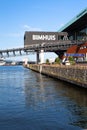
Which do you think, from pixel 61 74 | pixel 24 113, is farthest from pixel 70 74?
pixel 24 113

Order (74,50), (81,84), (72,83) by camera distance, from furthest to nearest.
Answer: (74,50), (72,83), (81,84)

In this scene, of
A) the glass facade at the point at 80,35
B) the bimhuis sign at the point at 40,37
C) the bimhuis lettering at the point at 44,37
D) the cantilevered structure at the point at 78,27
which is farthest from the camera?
the bimhuis lettering at the point at 44,37

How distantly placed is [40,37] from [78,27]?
28.2 meters

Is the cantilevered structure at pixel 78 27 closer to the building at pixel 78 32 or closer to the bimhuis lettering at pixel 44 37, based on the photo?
the building at pixel 78 32

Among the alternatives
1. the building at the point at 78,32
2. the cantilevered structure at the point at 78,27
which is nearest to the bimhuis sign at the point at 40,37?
the cantilevered structure at the point at 78,27

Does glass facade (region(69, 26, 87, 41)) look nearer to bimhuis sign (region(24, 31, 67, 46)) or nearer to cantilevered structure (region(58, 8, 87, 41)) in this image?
cantilevered structure (region(58, 8, 87, 41))

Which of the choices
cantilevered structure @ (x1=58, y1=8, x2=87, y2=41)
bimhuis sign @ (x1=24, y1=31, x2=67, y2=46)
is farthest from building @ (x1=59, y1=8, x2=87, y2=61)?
bimhuis sign @ (x1=24, y1=31, x2=67, y2=46)

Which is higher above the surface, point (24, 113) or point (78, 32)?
point (78, 32)

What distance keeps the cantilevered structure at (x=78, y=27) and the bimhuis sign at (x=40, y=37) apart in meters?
5.79

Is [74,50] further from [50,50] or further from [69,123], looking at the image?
[69,123]

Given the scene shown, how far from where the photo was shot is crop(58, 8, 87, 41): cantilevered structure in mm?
108375

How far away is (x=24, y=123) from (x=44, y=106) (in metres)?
6.89

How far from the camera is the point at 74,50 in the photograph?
125 metres

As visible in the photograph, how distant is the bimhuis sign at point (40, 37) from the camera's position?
482ft
